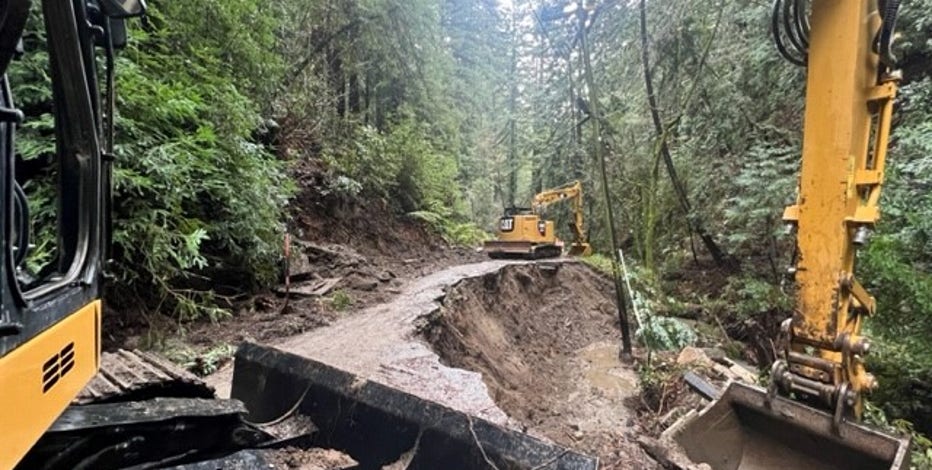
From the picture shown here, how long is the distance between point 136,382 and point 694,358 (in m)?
6.03

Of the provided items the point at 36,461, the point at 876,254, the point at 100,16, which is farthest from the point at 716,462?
the point at 100,16

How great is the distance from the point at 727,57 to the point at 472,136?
1476 centimetres

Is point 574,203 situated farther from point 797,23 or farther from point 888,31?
point 888,31

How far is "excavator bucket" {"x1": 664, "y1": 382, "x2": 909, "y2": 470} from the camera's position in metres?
3.04

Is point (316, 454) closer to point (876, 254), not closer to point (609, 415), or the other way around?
point (609, 415)

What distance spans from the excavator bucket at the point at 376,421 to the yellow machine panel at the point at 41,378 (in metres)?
1.20

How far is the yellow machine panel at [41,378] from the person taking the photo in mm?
1096

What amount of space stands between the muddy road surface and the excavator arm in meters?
2.52

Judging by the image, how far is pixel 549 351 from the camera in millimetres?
9383

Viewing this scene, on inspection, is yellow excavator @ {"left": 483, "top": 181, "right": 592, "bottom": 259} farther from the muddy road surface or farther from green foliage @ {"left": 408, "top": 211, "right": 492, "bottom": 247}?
green foliage @ {"left": 408, "top": 211, "right": 492, "bottom": 247}

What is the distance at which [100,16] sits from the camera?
2.01 metres

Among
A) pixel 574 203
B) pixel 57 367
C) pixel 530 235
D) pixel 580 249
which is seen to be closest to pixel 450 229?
pixel 530 235

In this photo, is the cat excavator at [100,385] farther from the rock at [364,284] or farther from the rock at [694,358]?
the rock at [364,284]

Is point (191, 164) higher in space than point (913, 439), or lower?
higher
